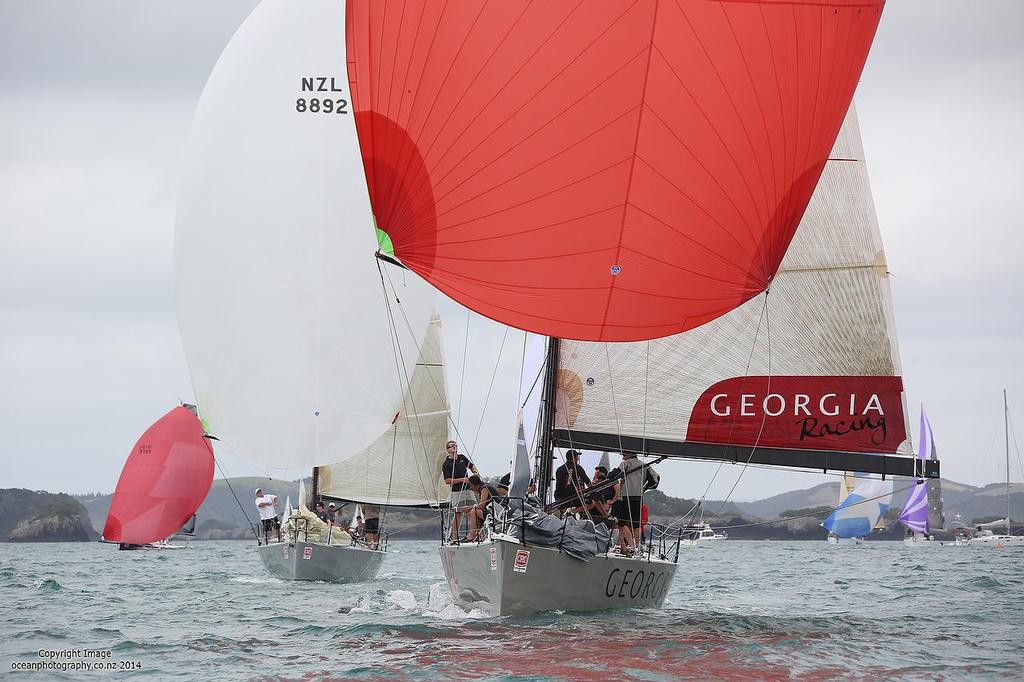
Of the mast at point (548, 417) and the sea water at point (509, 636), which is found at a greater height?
the mast at point (548, 417)

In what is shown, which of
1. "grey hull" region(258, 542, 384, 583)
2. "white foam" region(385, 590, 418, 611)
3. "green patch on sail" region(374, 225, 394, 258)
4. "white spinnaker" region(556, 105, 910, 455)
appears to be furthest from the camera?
"grey hull" region(258, 542, 384, 583)

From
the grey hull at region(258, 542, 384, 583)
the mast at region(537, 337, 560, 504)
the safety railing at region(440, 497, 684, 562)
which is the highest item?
the mast at region(537, 337, 560, 504)

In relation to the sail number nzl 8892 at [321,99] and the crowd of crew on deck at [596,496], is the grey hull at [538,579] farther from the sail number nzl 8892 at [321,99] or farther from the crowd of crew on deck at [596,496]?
the sail number nzl 8892 at [321,99]

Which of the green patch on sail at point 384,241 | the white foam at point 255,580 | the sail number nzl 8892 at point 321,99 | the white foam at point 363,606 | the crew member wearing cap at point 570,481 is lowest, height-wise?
the white foam at point 255,580

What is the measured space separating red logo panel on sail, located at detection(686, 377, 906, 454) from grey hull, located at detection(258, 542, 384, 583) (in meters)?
9.04

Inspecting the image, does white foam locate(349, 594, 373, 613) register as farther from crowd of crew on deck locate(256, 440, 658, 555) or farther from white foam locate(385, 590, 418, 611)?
crowd of crew on deck locate(256, 440, 658, 555)

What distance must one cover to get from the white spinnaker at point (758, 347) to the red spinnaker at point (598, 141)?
3.36m

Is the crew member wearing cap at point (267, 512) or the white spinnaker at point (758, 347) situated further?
the crew member wearing cap at point (267, 512)

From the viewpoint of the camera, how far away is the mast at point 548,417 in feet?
43.0

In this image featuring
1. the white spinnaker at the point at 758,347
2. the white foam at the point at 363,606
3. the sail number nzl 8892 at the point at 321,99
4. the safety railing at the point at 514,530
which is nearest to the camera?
the safety railing at the point at 514,530

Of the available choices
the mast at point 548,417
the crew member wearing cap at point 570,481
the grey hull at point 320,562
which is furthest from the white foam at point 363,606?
the grey hull at point 320,562

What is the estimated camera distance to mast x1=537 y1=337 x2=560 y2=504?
43.0 ft

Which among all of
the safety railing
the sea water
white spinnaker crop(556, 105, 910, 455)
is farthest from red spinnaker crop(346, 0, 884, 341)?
white spinnaker crop(556, 105, 910, 455)

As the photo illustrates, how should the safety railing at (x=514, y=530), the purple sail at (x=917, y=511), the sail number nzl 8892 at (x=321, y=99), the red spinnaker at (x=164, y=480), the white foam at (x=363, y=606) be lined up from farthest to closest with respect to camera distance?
the purple sail at (x=917, y=511) → the red spinnaker at (x=164, y=480) → the sail number nzl 8892 at (x=321, y=99) → the white foam at (x=363, y=606) → the safety railing at (x=514, y=530)
